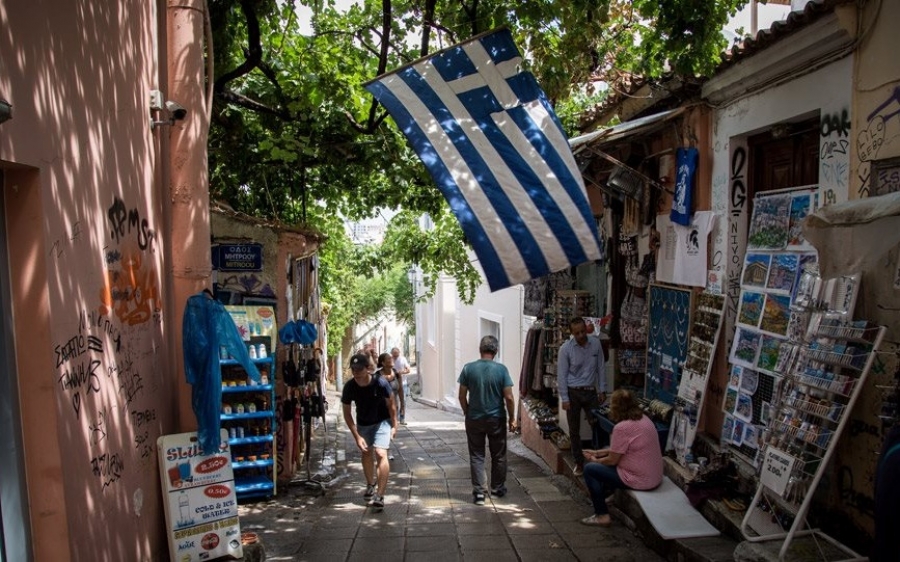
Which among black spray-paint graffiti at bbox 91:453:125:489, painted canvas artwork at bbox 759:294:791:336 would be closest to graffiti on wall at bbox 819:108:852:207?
painted canvas artwork at bbox 759:294:791:336

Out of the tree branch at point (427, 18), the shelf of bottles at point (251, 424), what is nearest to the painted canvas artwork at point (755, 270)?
the tree branch at point (427, 18)

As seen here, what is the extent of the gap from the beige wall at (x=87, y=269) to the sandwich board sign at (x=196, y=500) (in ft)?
0.40

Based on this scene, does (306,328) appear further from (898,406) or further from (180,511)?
(898,406)

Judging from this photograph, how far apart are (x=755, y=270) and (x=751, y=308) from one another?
13.5 inches

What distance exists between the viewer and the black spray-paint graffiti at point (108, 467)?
4.21 metres

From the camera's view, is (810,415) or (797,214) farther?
(797,214)

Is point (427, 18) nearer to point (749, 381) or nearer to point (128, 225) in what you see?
point (128, 225)

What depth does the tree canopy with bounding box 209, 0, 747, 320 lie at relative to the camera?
7.70 m

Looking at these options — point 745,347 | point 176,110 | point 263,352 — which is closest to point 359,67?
point 263,352

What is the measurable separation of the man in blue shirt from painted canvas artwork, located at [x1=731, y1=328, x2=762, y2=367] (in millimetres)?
2232

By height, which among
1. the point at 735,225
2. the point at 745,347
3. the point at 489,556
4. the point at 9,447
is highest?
the point at 735,225

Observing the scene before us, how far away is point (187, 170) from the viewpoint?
5410 mm

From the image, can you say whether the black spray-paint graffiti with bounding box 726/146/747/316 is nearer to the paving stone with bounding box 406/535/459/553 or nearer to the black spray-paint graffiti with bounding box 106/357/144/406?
the paving stone with bounding box 406/535/459/553

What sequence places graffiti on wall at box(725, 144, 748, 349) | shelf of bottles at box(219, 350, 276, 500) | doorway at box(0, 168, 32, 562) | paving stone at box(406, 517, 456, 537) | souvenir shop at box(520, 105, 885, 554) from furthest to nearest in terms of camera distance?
1. shelf of bottles at box(219, 350, 276, 500)
2. graffiti on wall at box(725, 144, 748, 349)
3. paving stone at box(406, 517, 456, 537)
4. souvenir shop at box(520, 105, 885, 554)
5. doorway at box(0, 168, 32, 562)
